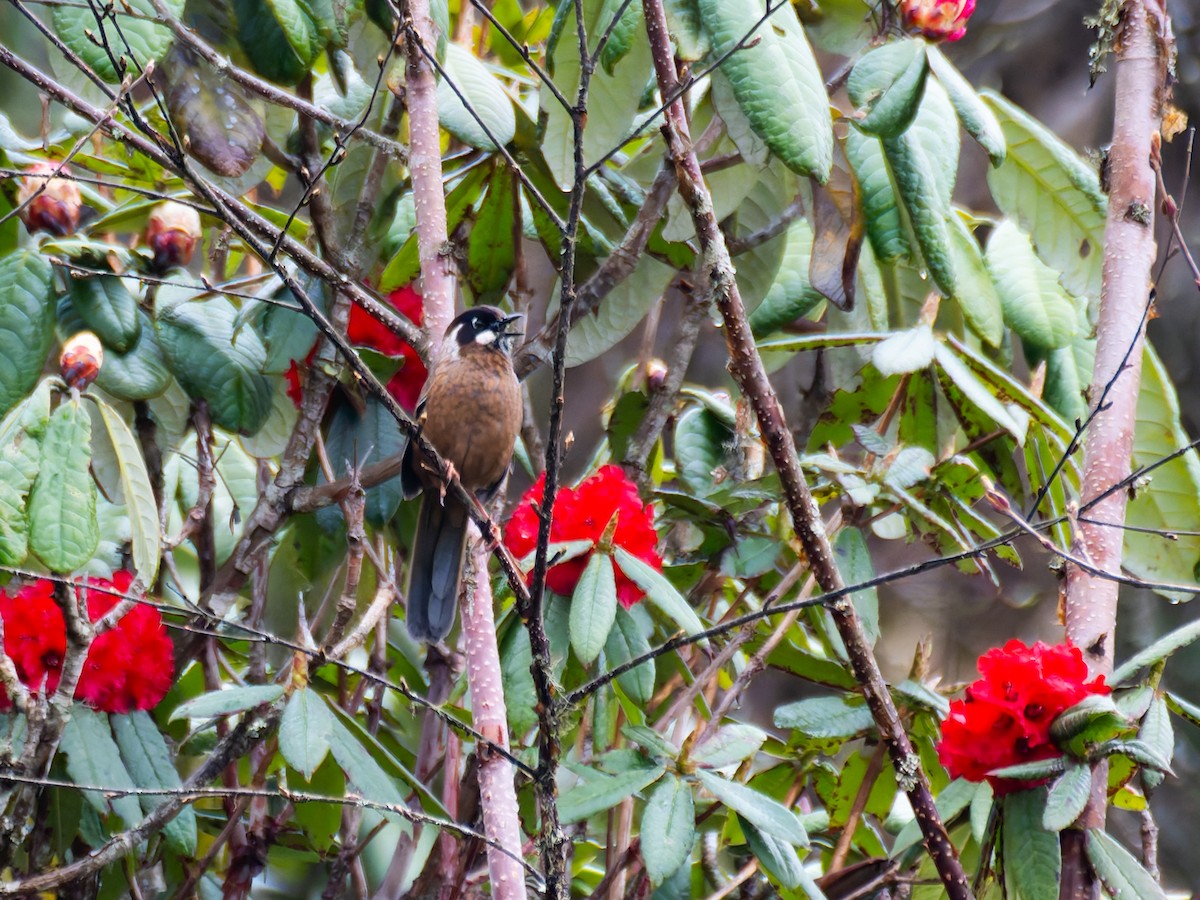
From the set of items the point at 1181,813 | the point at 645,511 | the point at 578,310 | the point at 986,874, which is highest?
the point at 578,310

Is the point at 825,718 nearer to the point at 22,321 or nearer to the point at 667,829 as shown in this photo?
the point at 667,829

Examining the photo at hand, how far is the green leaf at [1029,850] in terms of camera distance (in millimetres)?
1815

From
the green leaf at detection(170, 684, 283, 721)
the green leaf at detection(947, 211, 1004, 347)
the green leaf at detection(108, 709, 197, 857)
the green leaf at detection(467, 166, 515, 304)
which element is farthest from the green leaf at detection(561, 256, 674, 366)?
the green leaf at detection(108, 709, 197, 857)

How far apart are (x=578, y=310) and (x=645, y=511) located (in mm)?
508

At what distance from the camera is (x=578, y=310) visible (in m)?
2.57

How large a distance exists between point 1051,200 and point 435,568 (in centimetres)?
162

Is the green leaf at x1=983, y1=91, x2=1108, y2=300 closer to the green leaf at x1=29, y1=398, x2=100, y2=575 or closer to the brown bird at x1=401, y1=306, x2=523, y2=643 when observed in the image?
the brown bird at x1=401, y1=306, x2=523, y2=643

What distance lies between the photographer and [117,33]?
6.95ft

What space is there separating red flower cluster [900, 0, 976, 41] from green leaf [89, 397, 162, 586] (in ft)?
5.39

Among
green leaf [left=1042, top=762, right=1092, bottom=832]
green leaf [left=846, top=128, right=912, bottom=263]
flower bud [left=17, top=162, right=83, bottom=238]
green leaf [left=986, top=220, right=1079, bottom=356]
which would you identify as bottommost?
green leaf [left=1042, top=762, right=1092, bottom=832]

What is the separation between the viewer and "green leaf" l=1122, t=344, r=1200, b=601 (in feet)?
8.07

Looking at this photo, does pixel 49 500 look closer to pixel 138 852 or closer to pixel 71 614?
pixel 71 614

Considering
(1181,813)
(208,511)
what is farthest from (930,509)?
(1181,813)

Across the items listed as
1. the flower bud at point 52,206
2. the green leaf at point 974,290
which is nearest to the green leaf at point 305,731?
the flower bud at point 52,206
